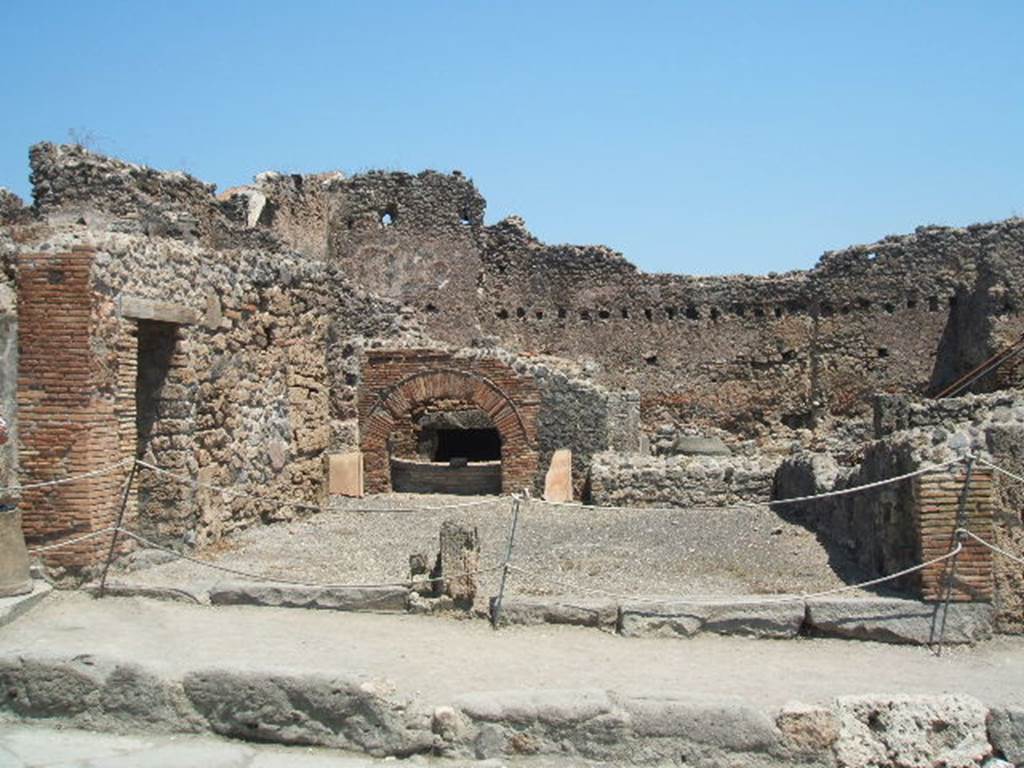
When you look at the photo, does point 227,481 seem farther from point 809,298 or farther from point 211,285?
point 809,298

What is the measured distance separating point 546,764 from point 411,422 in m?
11.8

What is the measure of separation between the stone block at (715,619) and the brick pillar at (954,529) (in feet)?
2.76

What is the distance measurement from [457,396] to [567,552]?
5.88 meters

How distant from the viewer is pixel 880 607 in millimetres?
6695

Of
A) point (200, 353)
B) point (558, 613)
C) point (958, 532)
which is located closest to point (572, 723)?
point (558, 613)

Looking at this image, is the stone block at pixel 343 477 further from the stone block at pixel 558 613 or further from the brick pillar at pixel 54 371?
the stone block at pixel 558 613

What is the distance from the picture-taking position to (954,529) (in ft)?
21.9

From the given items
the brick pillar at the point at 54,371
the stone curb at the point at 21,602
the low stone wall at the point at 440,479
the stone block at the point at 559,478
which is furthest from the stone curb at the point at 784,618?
the low stone wall at the point at 440,479

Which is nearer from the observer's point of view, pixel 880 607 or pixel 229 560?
pixel 880 607

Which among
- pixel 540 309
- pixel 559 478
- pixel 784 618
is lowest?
pixel 784 618

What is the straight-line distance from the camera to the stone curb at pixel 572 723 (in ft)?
17.3

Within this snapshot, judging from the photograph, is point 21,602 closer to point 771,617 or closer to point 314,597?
point 314,597

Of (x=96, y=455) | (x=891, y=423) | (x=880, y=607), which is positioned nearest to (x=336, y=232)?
(x=891, y=423)

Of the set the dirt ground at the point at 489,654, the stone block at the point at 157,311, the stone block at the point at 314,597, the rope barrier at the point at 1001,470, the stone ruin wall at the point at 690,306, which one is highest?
the stone ruin wall at the point at 690,306
